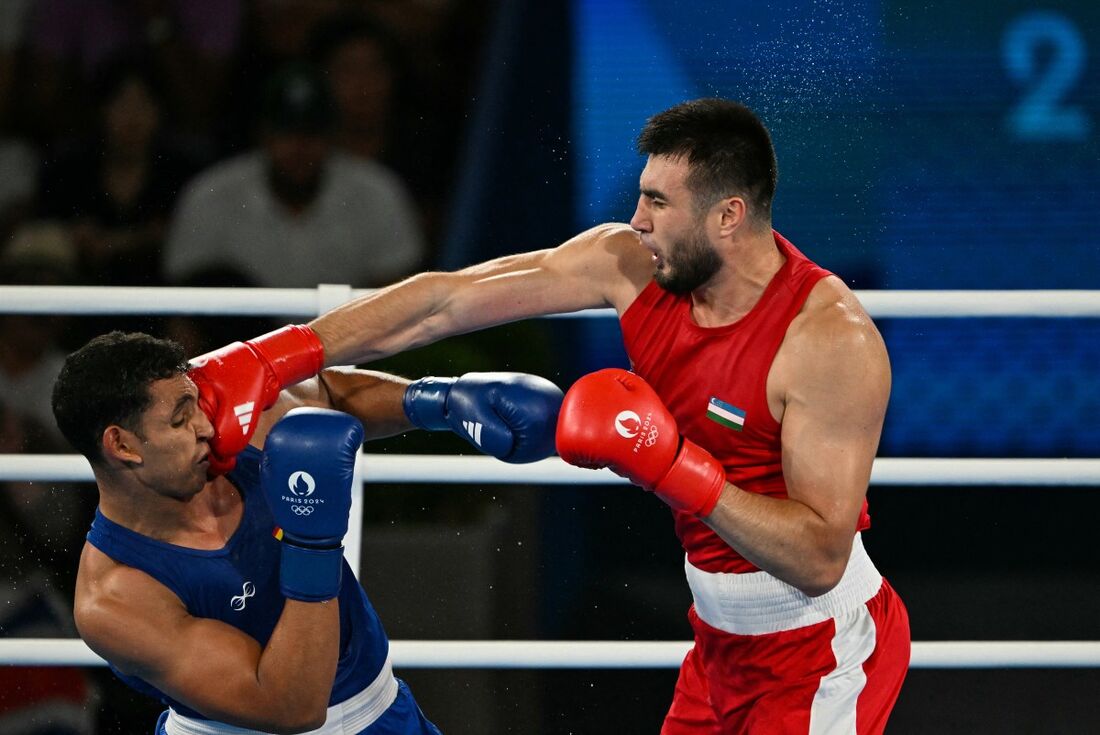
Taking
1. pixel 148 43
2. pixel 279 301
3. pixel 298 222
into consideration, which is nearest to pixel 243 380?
pixel 279 301

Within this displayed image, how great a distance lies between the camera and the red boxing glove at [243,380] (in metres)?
2.11

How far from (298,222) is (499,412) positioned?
2463 millimetres

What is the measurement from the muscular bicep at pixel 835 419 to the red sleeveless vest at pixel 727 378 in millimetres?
63

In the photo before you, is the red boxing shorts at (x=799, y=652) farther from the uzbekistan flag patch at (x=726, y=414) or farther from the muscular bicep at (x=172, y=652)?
the muscular bicep at (x=172, y=652)

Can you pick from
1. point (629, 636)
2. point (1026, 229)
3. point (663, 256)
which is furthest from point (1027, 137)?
point (663, 256)

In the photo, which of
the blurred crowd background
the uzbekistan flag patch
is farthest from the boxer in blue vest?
the blurred crowd background

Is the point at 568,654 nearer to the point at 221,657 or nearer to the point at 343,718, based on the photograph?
the point at 343,718

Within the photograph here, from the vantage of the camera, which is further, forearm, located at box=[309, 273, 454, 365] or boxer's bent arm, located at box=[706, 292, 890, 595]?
forearm, located at box=[309, 273, 454, 365]

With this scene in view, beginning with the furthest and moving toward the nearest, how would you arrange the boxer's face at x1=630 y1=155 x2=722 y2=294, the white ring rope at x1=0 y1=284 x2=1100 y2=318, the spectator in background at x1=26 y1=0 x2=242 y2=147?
1. the spectator in background at x1=26 y1=0 x2=242 y2=147
2. the white ring rope at x1=0 y1=284 x2=1100 y2=318
3. the boxer's face at x1=630 y1=155 x2=722 y2=294

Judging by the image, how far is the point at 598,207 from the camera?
4332mm

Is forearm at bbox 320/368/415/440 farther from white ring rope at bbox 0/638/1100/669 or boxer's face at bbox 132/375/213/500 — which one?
white ring rope at bbox 0/638/1100/669

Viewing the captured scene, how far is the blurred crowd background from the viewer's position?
4250mm

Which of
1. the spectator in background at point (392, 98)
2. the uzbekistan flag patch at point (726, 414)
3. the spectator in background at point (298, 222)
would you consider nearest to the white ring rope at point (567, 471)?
the uzbekistan flag patch at point (726, 414)

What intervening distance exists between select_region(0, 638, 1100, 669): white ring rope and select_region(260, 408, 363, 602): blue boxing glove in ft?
2.34
